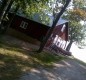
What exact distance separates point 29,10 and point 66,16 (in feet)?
105

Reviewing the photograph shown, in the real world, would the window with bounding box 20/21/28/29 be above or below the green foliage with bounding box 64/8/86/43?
below

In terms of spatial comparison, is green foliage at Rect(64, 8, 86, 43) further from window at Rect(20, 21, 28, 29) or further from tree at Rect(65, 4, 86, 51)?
window at Rect(20, 21, 28, 29)

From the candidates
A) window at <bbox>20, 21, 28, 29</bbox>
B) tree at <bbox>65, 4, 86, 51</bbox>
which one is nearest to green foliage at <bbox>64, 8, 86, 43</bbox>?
tree at <bbox>65, 4, 86, 51</bbox>

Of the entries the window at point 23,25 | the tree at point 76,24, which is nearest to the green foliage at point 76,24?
the tree at point 76,24

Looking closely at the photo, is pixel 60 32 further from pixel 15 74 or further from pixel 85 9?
pixel 15 74

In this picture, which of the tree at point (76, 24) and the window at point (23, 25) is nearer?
the window at point (23, 25)

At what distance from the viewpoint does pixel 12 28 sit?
4147 cm

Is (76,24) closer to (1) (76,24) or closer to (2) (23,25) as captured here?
(1) (76,24)

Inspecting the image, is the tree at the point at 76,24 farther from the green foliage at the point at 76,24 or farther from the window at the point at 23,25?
the window at the point at 23,25

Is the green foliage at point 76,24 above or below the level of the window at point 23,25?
above

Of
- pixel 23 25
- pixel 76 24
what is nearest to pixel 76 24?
pixel 76 24

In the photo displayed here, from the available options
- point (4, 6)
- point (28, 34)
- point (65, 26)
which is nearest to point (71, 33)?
point (65, 26)

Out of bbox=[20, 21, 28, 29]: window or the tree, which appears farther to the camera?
the tree

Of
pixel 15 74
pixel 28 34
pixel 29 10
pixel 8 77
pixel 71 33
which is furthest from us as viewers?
pixel 71 33
